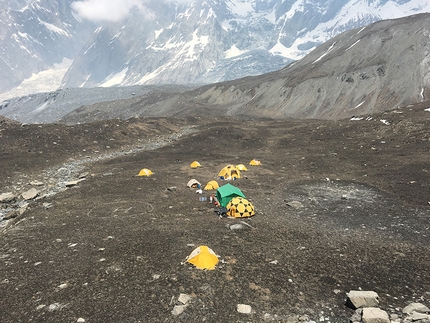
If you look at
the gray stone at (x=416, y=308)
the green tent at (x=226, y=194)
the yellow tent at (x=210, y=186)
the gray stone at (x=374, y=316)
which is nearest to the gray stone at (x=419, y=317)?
the gray stone at (x=416, y=308)

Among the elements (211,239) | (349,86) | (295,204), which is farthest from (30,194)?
(349,86)

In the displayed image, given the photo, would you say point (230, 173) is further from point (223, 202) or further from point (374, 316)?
point (374, 316)

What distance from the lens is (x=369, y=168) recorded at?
73.8 feet

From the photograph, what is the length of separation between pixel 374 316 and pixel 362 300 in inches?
28.2

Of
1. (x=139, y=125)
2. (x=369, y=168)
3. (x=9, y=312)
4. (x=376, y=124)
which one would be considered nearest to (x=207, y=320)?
(x=9, y=312)

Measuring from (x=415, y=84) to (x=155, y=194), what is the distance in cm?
Result: 7455

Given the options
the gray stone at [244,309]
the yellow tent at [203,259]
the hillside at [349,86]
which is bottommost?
the gray stone at [244,309]

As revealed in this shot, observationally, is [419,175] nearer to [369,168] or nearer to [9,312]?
[369,168]

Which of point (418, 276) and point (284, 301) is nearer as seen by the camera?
point (284, 301)

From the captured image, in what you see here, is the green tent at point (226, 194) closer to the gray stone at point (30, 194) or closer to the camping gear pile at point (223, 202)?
the camping gear pile at point (223, 202)

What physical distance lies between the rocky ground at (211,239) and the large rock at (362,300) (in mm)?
222

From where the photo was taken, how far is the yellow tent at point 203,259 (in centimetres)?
957

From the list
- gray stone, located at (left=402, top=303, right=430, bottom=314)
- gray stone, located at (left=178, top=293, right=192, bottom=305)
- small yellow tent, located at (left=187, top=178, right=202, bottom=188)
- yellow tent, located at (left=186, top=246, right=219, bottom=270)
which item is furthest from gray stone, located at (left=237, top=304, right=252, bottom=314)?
small yellow tent, located at (left=187, top=178, right=202, bottom=188)

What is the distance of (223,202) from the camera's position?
610 inches
